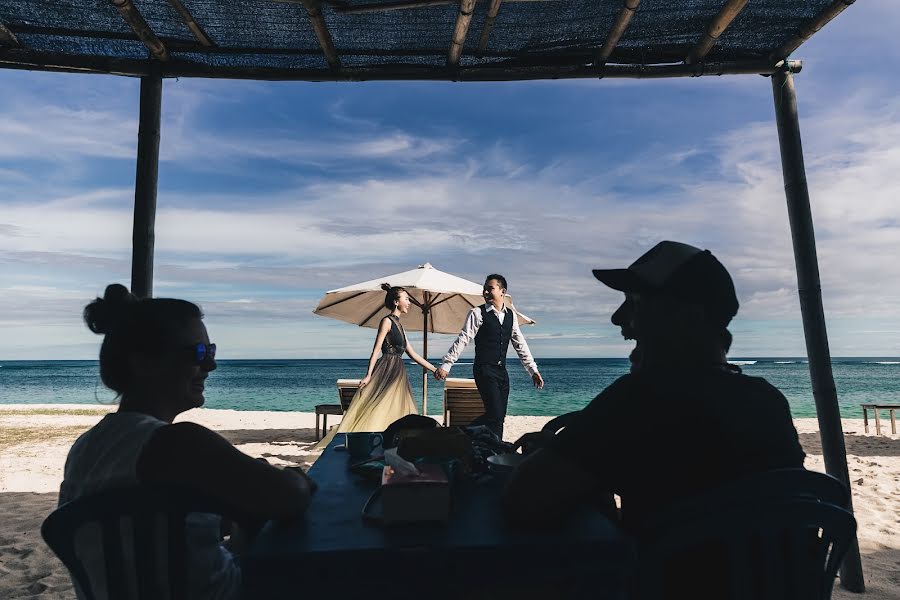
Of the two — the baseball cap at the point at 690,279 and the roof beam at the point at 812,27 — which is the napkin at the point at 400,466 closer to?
the baseball cap at the point at 690,279

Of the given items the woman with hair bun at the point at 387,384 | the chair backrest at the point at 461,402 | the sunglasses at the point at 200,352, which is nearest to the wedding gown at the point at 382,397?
the woman with hair bun at the point at 387,384

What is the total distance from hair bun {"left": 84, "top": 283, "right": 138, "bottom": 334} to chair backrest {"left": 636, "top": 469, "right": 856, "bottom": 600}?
1.32 m

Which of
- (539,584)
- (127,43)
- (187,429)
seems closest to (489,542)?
(539,584)

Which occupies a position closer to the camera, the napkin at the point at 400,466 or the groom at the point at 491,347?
the napkin at the point at 400,466

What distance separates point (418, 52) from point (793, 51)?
1974 millimetres

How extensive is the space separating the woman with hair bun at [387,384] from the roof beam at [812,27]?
4124mm

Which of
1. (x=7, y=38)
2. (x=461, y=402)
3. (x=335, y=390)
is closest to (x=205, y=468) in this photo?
(x=7, y=38)

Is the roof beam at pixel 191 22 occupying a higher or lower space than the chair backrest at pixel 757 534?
higher

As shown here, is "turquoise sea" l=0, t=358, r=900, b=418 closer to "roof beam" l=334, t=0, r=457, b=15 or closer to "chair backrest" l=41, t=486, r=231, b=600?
"roof beam" l=334, t=0, r=457, b=15

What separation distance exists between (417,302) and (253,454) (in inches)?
113

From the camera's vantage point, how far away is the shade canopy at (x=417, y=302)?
7762 mm

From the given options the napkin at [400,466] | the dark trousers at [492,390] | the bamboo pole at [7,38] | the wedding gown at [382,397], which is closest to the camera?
the napkin at [400,466]

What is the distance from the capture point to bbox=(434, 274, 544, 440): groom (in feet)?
18.5

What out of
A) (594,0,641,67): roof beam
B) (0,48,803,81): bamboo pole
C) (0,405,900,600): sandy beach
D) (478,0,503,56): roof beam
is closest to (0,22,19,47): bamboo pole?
(0,48,803,81): bamboo pole
